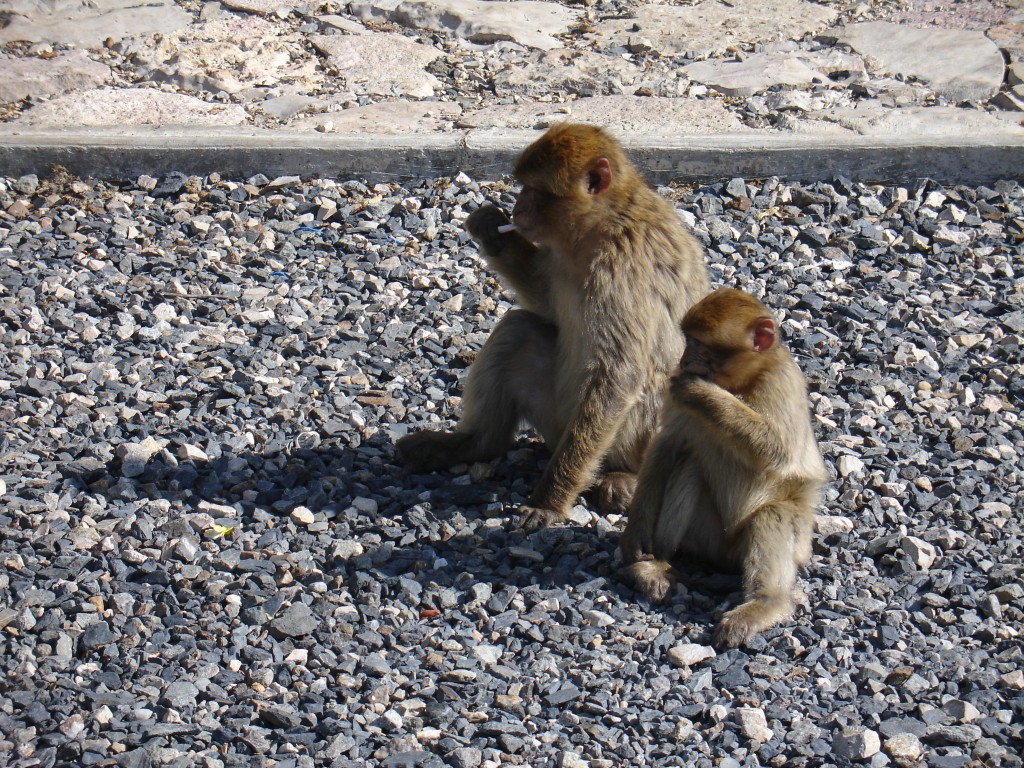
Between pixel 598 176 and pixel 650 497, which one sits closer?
pixel 650 497

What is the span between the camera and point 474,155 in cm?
648

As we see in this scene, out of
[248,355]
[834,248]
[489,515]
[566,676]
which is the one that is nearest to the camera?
[566,676]

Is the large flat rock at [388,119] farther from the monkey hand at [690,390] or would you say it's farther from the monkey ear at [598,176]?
the monkey hand at [690,390]

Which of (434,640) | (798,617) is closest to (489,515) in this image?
(434,640)

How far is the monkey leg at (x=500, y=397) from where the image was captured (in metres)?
4.70

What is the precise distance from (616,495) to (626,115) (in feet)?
9.76

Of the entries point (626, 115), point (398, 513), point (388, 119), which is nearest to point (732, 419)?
point (398, 513)

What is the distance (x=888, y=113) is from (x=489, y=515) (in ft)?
12.6

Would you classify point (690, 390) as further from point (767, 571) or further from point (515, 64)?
point (515, 64)

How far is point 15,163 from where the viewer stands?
20.8ft

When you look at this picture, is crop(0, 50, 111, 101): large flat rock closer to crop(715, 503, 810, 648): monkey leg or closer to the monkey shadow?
the monkey shadow

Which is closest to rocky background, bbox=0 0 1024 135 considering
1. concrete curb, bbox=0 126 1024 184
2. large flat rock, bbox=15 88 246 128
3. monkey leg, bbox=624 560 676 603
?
large flat rock, bbox=15 88 246 128

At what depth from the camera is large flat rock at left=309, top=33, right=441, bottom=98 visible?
7215 millimetres

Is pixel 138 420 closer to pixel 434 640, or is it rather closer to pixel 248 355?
pixel 248 355
